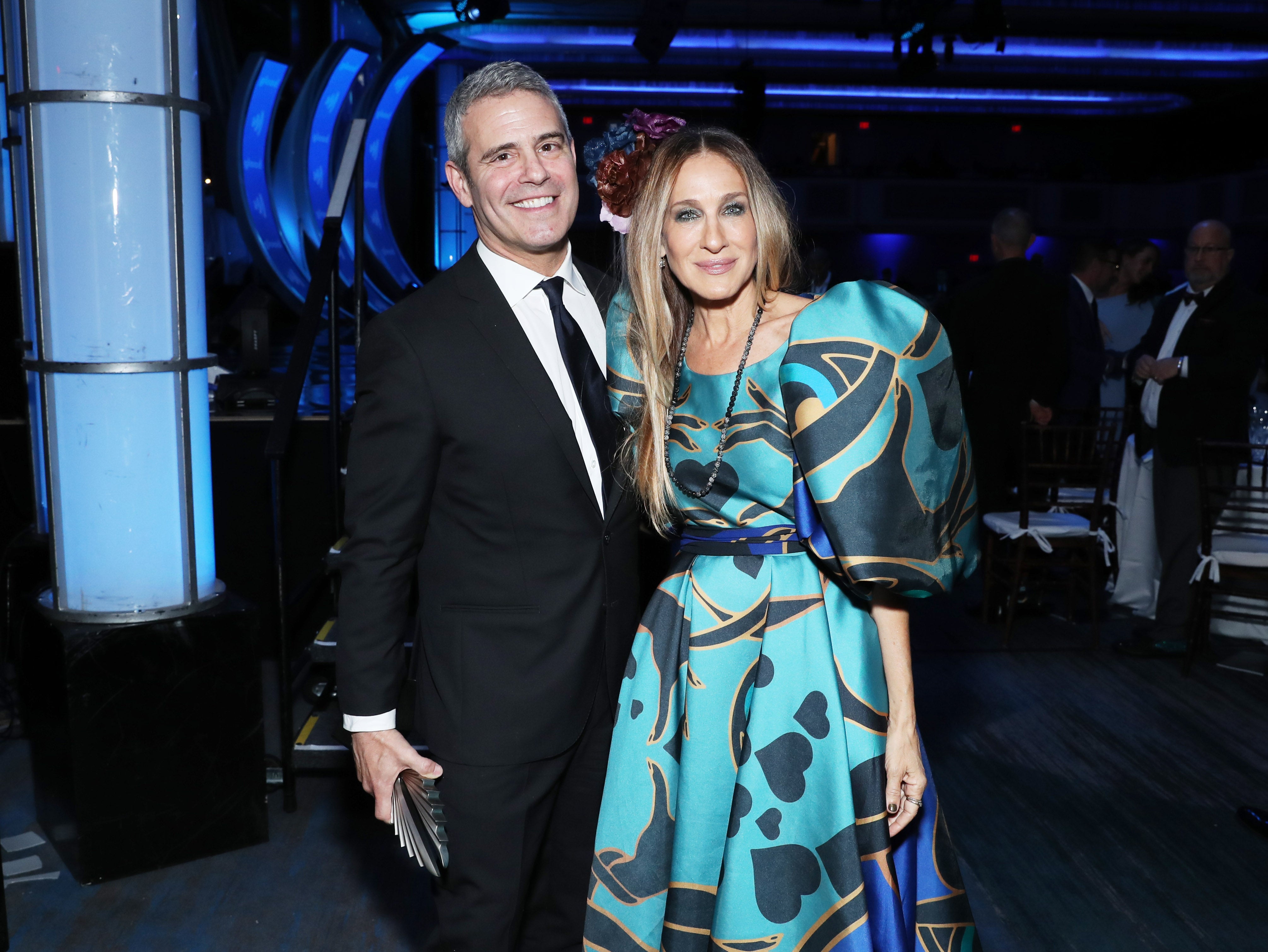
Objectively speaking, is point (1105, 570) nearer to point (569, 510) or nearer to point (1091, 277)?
point (1091, 277)

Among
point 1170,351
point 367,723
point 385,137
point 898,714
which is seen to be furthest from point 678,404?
point 385,137

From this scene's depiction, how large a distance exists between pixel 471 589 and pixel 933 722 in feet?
7.83

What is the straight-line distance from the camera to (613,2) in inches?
406

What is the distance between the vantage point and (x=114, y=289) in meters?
2.26

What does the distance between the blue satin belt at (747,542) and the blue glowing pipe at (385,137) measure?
464 centimetres

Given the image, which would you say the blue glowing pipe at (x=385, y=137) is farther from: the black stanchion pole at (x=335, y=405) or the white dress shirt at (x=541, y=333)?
the white dress shirt at (x=541, y=333)

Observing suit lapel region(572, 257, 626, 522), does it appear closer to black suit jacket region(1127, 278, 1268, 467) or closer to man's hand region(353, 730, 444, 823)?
man's hand region(353, 730, 444, 823)

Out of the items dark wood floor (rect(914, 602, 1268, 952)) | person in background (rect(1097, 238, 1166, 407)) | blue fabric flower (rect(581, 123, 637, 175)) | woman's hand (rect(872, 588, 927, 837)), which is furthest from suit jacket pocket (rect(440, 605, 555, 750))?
person in background (rect(1097, 238, 1166, 407))

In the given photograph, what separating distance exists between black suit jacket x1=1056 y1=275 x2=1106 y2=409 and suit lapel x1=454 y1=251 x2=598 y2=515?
4.03 m

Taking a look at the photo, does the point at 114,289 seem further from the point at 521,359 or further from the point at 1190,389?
the point at 1190,389

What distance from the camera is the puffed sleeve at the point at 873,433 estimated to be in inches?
53.3

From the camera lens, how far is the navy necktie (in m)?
1.58

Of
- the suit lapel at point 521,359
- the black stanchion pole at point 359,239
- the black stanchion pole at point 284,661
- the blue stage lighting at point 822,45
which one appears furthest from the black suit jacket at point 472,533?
the blue stage lighting at point 822,45

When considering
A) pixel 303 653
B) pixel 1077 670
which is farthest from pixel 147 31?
pixel 1077 670
